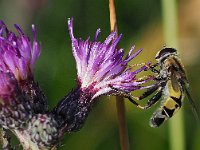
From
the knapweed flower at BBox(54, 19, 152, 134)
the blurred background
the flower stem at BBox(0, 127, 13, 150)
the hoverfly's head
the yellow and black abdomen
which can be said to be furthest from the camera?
the blurred background

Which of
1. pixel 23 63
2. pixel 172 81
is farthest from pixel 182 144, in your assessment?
pixel 23 63

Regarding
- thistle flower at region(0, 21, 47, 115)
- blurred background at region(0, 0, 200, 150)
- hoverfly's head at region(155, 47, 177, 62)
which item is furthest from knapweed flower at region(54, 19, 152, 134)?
blurred background at region(0, 0, 200, 150)

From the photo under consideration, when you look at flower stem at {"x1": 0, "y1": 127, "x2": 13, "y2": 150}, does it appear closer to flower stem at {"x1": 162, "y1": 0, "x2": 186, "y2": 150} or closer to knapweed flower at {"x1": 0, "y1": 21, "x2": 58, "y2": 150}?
knapweed flower at {"x1": 0, "y1": 21, "x2": 58, "y2": 150}

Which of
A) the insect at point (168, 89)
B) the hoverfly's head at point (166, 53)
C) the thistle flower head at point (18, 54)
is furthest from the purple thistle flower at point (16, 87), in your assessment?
the hoverfly's head at point (166, 53)

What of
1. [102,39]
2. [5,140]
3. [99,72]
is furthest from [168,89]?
[102,39]

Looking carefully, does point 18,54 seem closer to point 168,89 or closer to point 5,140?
point 5,140

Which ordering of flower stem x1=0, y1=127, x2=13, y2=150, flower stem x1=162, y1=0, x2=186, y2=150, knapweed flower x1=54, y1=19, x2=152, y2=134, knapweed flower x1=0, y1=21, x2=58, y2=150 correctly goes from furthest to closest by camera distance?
flower stem x1=162, y1=0, x2=186, y2=150, knapweed flower x1=54, y1=19, x2=152, y2=134, knapweed flower x1=0, y1=21, x2=58, y2=150, flower stem x1=0, y1=127, x2=13, y2=150
